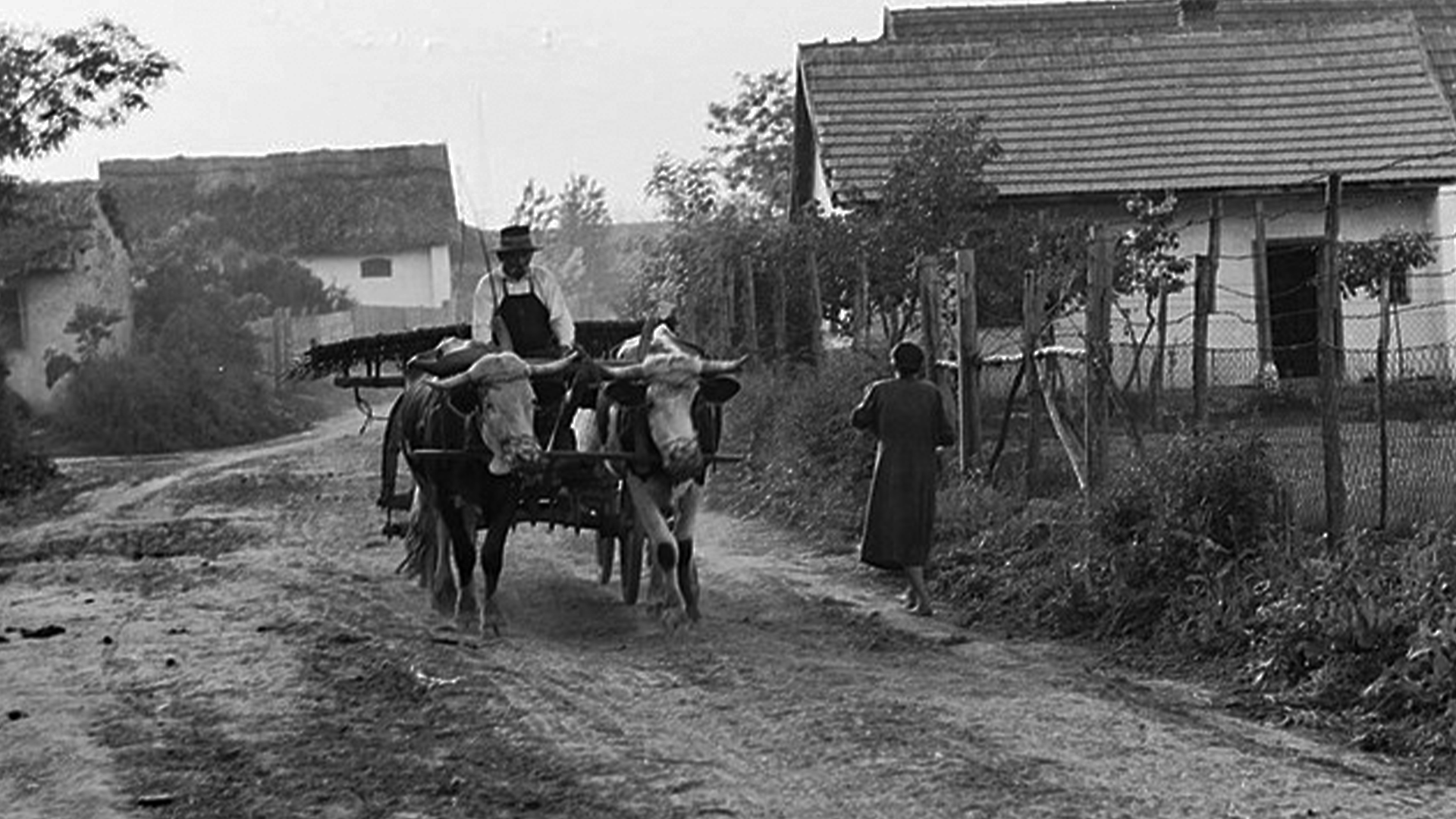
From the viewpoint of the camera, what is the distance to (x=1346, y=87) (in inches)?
1196

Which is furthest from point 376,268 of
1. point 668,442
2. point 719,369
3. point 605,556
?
point 668,442

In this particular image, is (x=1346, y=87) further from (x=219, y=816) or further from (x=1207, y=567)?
(x=219, y=816)

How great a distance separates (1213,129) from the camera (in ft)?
97.6

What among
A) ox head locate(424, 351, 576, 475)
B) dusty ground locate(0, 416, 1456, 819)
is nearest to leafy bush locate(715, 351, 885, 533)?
dusty ground locate(0, 416, 1456, 819)

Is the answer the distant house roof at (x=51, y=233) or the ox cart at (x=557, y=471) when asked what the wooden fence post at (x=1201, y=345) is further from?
the distant house roof at (x=51, y=233)

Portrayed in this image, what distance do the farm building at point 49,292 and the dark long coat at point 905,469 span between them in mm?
28362

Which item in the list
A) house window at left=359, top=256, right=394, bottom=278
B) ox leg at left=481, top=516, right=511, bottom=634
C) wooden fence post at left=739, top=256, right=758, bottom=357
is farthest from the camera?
house window at left=359, top=256, right=394, bottom=278

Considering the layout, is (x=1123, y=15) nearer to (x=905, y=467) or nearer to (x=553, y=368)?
(x=905, y=467)

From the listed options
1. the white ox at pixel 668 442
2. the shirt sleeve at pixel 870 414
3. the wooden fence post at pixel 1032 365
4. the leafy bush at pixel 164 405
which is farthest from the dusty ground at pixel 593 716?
the leafy bush at pixel 164 405

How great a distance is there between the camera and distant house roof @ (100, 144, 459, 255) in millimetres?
64125

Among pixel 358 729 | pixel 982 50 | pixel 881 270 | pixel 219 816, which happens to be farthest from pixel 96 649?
pixel 982 50

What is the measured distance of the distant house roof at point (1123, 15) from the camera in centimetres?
4159

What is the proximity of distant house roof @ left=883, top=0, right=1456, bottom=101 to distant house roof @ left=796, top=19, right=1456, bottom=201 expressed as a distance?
873cm

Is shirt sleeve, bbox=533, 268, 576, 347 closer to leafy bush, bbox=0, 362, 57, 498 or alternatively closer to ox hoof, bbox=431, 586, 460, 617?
ox hoof, bbox=431, 586, 460, 617
